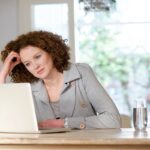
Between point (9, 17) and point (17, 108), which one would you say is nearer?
point (17, 108)

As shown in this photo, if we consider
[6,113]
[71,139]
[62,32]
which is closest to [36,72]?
[6,113]

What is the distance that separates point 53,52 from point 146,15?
279 centimetres

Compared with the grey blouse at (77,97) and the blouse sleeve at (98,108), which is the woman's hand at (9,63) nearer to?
the grey blouse at (77,97)

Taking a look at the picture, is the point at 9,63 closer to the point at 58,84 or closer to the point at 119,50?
the point at 58,84

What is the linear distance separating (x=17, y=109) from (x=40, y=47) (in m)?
0.79

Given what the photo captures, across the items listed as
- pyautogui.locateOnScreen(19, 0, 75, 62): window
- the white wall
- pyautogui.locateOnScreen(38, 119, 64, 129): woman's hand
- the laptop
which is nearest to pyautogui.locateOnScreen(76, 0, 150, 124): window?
pyautogui.locateOnScreen(19, 0, 75, 62): window

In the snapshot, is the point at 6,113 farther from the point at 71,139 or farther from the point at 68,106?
the point at 68,106

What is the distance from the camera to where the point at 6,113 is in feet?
6.65

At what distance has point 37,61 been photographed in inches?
104

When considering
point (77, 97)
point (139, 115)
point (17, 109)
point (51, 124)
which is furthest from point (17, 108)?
point (77, 97)

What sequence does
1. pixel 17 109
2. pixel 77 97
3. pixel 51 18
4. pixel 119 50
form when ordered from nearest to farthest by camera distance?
pixel 17 109 → pixel 77 97 → pixel 51 18 → pixel 119 50

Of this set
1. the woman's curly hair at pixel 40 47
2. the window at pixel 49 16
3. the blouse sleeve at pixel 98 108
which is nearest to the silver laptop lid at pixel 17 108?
the blouse sleeve at pixel 98 108

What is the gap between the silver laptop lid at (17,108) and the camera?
6.49 ft

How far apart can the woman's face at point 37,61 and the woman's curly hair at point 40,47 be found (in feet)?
0.12
